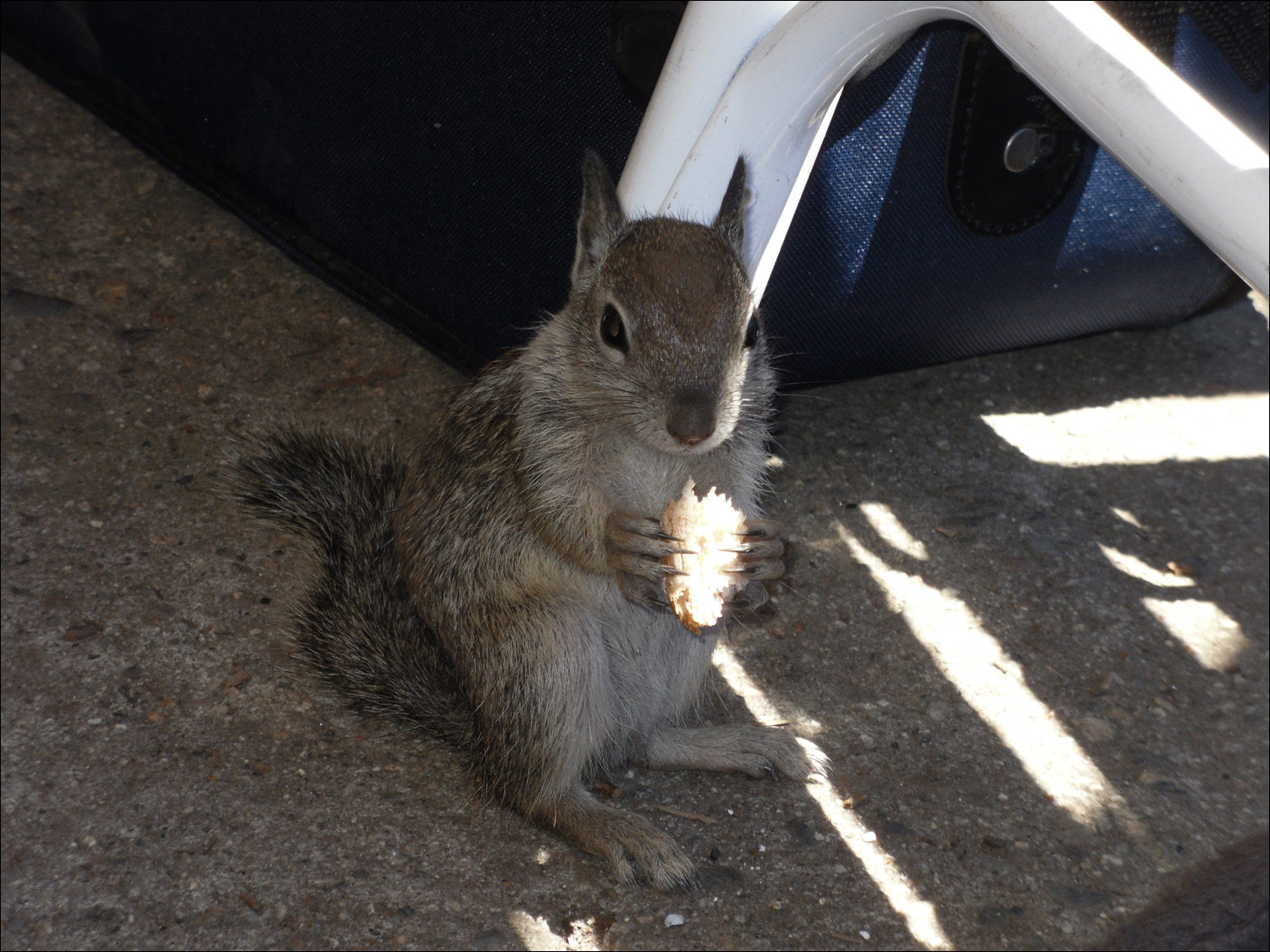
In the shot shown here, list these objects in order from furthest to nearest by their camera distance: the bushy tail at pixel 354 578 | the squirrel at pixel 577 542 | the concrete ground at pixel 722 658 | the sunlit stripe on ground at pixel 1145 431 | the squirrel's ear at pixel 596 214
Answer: the sunlit stripe on ground at pixel 1145 431 → the bushy tail at pixel 354 578 → the concrete ground at pixel 722 658 → the squirrel's ear at pixel 596 214 → the squirrel at pixel 577 542

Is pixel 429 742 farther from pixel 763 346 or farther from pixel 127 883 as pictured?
pixel 763 346

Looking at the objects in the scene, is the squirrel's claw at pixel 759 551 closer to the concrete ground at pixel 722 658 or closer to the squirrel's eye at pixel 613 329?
the squirrel's eye at pixel 613 329

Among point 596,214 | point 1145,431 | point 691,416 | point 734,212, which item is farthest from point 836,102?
point 1145,431

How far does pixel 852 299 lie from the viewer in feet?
8.79

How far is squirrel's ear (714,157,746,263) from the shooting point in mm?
1705

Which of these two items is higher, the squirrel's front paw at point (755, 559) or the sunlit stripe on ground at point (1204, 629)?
the sunlit stripe on ground at point (1204, 629)

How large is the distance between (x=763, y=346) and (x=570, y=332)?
35 centimetres

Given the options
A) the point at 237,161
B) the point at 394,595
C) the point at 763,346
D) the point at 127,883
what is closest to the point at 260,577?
the point at 394,595

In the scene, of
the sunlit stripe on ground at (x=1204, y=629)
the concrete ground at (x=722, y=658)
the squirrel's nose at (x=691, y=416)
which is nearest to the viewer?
the squirrel's nose at (x=691, y=416)

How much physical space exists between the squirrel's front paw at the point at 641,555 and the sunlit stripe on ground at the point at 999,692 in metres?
0.93

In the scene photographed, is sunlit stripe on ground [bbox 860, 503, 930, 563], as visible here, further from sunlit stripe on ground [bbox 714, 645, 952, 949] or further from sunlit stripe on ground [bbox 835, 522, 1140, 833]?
sunlit stripe on ground [bbox 714, 645, 952, 949]

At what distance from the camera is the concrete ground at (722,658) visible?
6.17 ft

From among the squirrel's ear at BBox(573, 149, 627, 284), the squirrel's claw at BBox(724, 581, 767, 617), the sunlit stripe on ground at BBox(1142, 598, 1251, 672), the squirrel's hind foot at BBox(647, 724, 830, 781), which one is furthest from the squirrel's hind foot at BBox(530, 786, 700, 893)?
the sunlit stripe on ground at BBox(1142, 598, 1251, 672)

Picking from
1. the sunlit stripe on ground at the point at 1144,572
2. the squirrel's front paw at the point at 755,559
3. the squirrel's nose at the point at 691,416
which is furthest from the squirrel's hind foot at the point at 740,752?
the sunlit stripe on ground at the point at 1144,572
